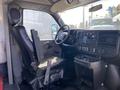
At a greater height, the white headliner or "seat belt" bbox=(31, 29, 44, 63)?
the white headliner

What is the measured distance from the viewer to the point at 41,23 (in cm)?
385

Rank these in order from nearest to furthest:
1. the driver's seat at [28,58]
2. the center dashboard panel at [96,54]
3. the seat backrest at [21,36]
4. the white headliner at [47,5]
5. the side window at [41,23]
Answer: the center dashboard panel at [96,54]
the driver's seat at [28,58]
the seat backrest at [21,36]
the white headliner at [47,5]
the side window at [41,23]

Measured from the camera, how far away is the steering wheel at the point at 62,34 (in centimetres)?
361

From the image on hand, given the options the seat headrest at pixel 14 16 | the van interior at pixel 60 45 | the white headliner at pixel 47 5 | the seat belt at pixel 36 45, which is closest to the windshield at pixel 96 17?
the van interior at pixel 60 45

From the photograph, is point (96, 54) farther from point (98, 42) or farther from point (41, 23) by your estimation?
point (41, 23)

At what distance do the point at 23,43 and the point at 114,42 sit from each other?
1375 mm

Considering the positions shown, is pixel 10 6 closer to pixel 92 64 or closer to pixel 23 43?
pixel 23 43

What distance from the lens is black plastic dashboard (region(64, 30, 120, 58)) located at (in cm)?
260

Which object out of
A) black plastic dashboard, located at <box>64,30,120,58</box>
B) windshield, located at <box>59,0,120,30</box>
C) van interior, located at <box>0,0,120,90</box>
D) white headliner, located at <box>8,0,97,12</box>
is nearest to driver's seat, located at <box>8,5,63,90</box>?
van interior, located at <box>0,0,120,90</box>

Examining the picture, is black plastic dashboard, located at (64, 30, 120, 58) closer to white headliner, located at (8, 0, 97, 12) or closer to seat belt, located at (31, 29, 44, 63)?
white headliner, located at (8, 0, 97, 12)

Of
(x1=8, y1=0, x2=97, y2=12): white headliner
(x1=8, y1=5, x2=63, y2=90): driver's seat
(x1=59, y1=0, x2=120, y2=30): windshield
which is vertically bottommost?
(x1=8, y1=5, x2=63, y2=90): driver's seat

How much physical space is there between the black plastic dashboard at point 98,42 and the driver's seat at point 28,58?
0.47m

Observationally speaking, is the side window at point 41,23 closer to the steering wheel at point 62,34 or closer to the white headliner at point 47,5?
the white headliner at point 47,5

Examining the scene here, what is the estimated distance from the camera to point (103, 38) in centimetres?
280
